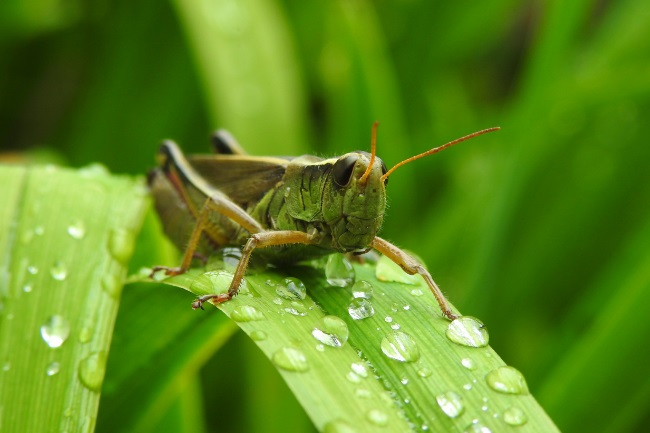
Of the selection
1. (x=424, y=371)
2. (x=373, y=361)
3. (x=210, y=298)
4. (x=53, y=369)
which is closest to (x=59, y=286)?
(x=53, y=369)

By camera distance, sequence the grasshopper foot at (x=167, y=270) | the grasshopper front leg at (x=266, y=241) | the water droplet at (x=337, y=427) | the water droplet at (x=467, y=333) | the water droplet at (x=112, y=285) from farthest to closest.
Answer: the grasshopper foot at (x=167, y=270) < the grasshopper front leg at (x=266, y=241) < the water droplet at (x=112, y=285) < the water droplet at (x=467, y=333) < the water droplet at (x=337, y=427)

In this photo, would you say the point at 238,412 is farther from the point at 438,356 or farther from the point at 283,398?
the point at 438,356

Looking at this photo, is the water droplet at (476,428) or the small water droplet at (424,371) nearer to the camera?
the water droplet at (476,428)

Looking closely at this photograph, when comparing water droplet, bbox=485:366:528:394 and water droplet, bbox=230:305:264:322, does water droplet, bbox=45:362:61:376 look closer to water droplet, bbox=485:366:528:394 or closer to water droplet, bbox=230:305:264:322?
water droplet, bbox=230:305:264:322

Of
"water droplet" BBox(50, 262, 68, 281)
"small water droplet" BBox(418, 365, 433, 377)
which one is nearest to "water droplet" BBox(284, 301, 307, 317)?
"small water droplet" BBox(418, 365, 433, 377)

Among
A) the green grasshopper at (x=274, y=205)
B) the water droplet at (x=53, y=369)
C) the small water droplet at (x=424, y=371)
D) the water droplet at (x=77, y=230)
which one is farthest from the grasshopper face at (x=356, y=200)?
the water droplet at (x=53, y=369)

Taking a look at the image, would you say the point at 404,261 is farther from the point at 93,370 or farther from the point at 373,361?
the point at 93,370

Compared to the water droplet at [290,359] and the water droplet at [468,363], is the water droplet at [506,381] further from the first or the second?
the water droplet at [290,359]
